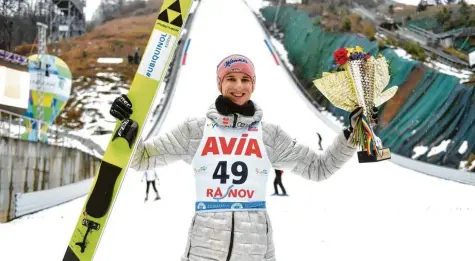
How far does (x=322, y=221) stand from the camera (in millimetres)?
9180

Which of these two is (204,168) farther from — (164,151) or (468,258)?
(468,258)

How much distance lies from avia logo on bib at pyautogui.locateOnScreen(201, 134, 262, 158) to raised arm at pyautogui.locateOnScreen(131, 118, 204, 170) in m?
0.12

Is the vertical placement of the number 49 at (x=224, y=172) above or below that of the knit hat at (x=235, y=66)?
below

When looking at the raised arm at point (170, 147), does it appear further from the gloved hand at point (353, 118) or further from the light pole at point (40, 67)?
the light pole at point (40, 67)

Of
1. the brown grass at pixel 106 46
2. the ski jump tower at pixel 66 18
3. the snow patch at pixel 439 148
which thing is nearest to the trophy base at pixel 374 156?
the snow patch at pixel 439 148

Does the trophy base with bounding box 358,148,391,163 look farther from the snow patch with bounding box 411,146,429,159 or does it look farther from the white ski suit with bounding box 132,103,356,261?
the snow patch with bounding box 411,146,429,159

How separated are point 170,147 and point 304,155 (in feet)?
2.52

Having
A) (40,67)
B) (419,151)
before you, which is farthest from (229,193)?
(419,151)

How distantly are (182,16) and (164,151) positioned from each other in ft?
3.40

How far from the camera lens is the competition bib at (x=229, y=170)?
8.72 feet

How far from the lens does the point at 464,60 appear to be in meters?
17.0

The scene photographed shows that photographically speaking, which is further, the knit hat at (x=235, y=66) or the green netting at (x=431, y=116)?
the green netting at (x=431, y=116)

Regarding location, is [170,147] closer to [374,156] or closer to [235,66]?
[235,66]

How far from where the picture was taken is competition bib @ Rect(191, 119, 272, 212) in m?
2.66
